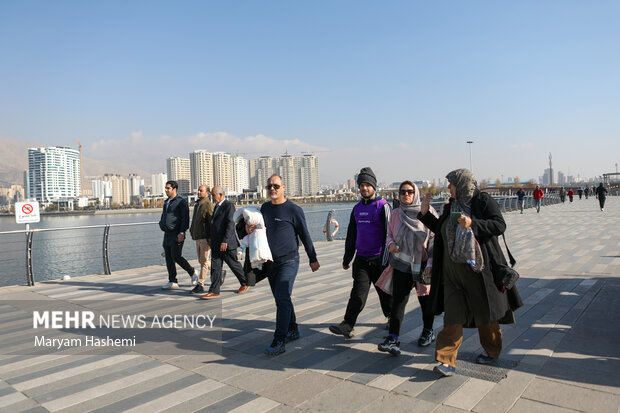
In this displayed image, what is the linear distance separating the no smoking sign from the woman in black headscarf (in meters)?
8.25

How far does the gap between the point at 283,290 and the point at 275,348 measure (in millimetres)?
522

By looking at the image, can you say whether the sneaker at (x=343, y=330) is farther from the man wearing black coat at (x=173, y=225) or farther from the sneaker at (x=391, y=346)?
the man wearing black coat at (x=173, y=225)

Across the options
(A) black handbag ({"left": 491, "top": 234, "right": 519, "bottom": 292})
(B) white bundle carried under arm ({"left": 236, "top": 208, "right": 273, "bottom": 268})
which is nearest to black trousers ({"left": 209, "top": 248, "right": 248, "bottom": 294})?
(B) white bundle carried under arm ({"left": 236, "top": 208, "right": 273, "bottom": 268})

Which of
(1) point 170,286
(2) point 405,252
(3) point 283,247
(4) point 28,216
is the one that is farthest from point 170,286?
(2) point 405,252

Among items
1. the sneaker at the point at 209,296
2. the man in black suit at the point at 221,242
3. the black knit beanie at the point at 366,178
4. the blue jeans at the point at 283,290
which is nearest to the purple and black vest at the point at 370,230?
the black knit beanie at the point at 366,178

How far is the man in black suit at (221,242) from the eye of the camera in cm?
659

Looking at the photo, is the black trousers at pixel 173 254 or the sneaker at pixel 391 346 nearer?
the sneaker at pixel 391 346

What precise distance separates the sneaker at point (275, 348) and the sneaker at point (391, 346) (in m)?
0.89

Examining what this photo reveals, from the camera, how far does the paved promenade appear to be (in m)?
3.08

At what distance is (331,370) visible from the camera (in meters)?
3.67

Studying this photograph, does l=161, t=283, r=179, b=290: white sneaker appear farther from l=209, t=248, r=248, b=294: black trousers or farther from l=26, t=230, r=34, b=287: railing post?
l=26, t=230, r=34, b=287: railing post

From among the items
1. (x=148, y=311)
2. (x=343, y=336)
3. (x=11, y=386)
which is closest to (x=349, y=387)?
(x=343, y=336)

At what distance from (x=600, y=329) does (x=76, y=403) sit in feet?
15.8

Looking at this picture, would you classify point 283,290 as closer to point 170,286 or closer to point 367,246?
point 367,246
